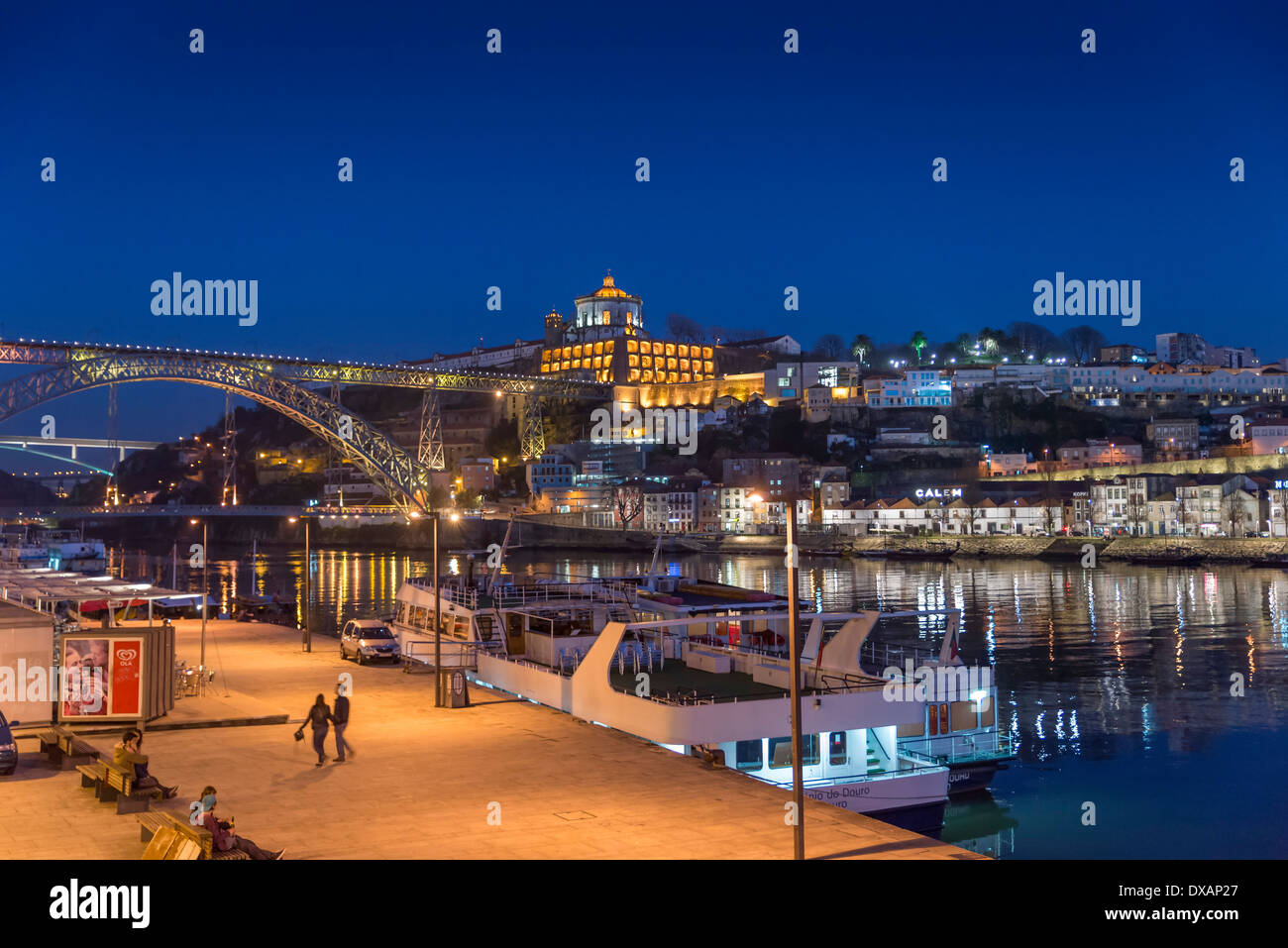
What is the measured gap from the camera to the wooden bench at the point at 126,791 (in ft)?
32.4

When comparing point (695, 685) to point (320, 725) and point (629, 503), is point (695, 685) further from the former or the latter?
point (629, 503)

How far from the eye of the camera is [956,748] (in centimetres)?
1527

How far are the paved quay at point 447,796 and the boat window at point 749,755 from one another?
1095mm

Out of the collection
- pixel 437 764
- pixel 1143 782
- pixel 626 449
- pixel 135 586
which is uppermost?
pixel 626 449

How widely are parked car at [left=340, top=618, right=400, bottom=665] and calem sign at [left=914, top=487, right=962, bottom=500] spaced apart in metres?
76.5

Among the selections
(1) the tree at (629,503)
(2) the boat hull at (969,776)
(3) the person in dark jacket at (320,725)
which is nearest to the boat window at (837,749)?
(2) the boat hull at (969,776)

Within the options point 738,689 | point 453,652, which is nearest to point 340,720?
point 738,689

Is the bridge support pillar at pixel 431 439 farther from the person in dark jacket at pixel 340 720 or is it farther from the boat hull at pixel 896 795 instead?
the boat hull at pixel 896 795
